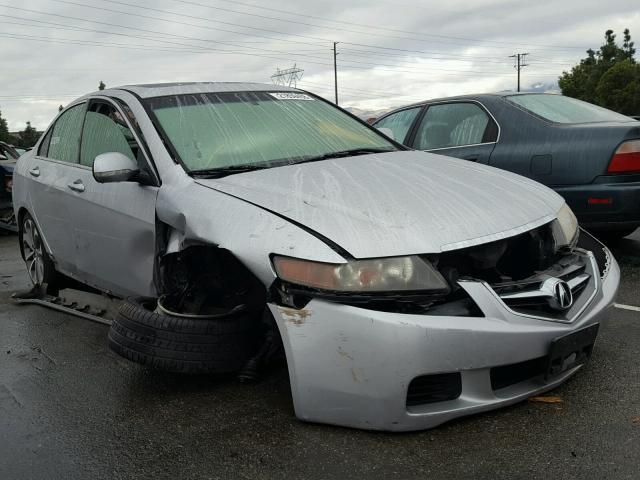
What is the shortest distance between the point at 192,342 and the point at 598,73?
5203cm

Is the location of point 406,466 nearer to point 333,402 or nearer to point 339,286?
point 333,402

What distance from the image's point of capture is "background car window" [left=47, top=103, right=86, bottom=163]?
4480 mm

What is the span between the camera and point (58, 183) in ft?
14.4

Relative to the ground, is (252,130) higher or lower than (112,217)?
higher

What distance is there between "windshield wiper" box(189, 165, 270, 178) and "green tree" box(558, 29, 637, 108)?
4700 cm

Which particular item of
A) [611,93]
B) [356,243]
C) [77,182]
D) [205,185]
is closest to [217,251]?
[205,185]

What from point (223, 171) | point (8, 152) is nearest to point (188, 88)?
point (223, 171)

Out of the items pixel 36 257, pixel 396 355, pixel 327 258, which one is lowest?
pixel 36 257

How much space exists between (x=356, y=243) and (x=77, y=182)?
2318 millimetres

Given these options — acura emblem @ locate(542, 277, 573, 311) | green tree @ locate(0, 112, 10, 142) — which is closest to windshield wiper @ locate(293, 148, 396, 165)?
acura emblem @ locate(542, 277, 573, 311)

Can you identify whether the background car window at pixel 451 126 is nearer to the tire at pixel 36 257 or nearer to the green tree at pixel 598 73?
the tire at pixel 36 257

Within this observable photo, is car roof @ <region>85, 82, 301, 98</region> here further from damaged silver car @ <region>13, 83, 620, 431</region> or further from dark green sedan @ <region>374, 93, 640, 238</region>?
dark green sedan @ <region>374, 93, 640, 238</region>

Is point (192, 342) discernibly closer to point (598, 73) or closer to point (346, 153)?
point (346, 153)

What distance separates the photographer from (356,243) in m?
2.53
